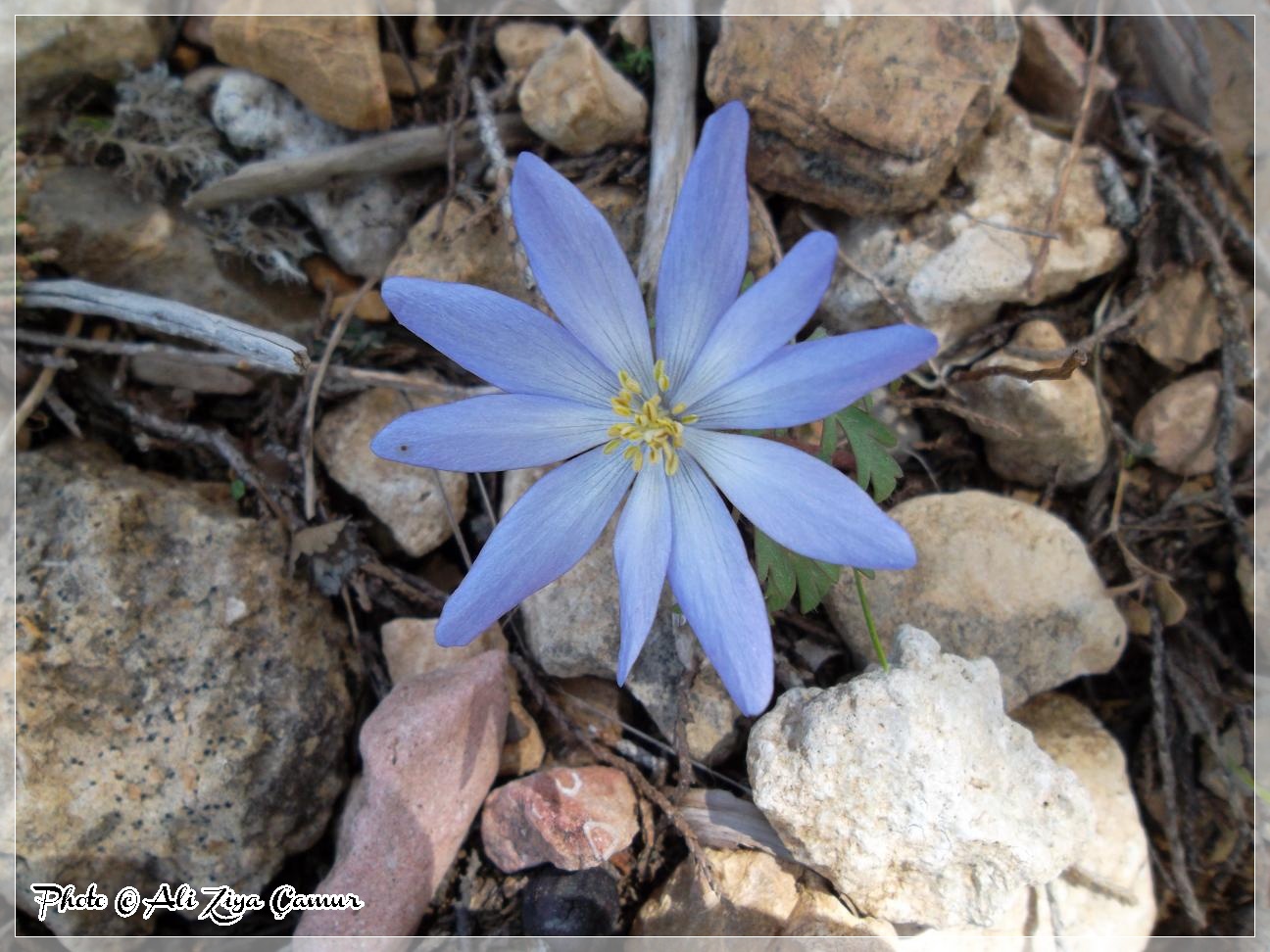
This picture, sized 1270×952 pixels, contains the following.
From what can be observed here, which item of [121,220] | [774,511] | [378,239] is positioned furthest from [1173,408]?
[121,220]

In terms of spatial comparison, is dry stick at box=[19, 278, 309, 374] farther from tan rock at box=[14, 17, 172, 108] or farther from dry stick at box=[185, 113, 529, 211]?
tan rock at box=[14, 17, 172, 108]

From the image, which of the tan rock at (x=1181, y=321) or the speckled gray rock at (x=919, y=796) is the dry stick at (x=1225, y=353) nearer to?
the tan rock at (x=1181, y=321)

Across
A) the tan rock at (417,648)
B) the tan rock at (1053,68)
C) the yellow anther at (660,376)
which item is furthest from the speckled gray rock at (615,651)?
the tan rock at (1053,68)

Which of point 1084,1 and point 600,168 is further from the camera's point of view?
point 1084,1

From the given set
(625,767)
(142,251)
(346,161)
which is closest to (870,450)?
(625,767)

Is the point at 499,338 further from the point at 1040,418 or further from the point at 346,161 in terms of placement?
the point at 1040,418

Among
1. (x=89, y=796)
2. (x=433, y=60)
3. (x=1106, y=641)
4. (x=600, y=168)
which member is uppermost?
(x=433, y=60)

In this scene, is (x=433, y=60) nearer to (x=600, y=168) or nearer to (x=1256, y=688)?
(x=600, y=168)
